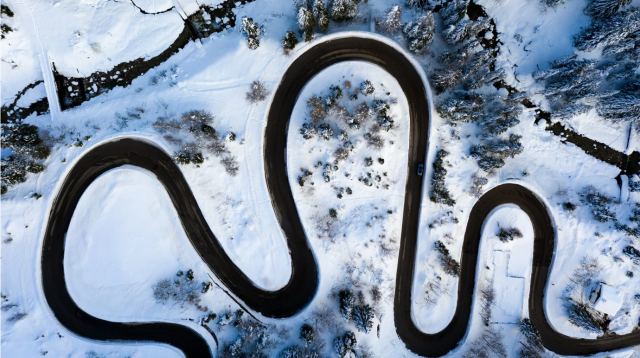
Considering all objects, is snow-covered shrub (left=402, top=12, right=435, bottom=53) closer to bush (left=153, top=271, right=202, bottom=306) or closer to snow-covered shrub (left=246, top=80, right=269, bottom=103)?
snow-covered shrub (left=246, top=80, right=269, bottom=103)

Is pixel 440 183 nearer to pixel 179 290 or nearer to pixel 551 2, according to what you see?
pixel 551 2

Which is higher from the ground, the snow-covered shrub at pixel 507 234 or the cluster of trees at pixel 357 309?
the snow-covered shrub at pixel 507 234

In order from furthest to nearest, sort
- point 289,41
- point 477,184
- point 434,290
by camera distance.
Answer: point 434,290 < point 477,184 < point 289,41

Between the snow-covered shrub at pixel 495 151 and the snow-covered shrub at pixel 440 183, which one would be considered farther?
the snow-covered shrub at pixel 440 183

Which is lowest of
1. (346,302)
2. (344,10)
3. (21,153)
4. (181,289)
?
(181,289)

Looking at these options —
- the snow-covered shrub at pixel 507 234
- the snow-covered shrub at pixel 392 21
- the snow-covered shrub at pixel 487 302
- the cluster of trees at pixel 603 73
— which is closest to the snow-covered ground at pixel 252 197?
the snow-covered shrub at pixel 487 302

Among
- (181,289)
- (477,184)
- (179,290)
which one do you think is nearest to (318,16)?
(477,184)

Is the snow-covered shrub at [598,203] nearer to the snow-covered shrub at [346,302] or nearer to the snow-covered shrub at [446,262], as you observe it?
the snow-covered shrub at [446,262]

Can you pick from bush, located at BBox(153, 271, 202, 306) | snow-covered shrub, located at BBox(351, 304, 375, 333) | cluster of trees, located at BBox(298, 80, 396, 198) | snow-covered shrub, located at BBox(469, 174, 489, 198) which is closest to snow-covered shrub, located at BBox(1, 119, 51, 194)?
bush, located at BBox(153, 271, 202, 306)
